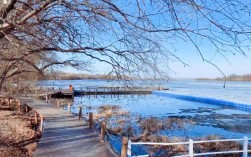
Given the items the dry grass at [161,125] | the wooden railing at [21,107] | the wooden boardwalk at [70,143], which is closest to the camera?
the wooden boardwalk at [70,143]

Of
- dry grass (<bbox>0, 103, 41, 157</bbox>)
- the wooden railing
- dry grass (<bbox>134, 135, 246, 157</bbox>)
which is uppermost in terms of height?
the wooden railing

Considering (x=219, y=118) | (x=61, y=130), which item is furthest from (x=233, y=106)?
(x=61, y=130)

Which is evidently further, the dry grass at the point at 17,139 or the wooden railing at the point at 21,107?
the wooden railing at the point at 21,107

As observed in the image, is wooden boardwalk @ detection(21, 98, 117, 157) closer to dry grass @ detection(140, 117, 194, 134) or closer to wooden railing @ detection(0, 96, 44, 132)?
wooden railing @ detection(0, 96, 44, 132)

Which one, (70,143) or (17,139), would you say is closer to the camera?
(70,143)

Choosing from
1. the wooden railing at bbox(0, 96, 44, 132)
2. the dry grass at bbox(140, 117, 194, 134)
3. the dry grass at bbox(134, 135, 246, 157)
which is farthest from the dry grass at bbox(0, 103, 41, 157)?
the dry grass at bbox(140, 117, 194, 134)

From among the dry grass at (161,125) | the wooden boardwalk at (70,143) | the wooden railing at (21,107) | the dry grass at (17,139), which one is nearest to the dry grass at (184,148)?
the wooden boardwalk at (70,143)

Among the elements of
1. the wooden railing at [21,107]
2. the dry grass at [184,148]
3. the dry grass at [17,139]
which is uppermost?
the wooden railing at [21,107]

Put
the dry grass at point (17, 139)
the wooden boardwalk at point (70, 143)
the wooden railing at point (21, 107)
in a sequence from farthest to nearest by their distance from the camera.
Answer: the wooden railing at point (21, 107) → the dry grass at point (17, 139) → the wooden boardwalk at point (70, 143)

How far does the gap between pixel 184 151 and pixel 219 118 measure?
580 inches

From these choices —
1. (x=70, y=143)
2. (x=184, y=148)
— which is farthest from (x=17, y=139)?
(x=184, y=148)

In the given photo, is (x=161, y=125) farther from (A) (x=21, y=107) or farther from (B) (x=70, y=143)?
(B) (x=70, y=143)

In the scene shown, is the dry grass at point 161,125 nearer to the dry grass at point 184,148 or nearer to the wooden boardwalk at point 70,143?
the dry grass at point 184,148

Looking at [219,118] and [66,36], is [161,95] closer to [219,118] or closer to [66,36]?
[219,118]
